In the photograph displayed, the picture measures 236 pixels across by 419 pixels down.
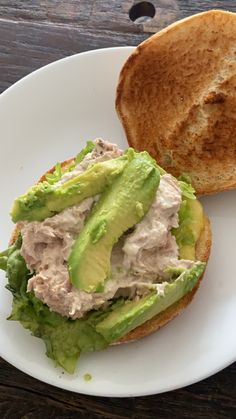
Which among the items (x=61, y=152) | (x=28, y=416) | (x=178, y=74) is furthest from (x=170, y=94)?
(x=28, y=416)

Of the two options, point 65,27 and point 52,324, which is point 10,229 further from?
point 65,27

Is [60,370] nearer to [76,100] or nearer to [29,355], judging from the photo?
[29,355]

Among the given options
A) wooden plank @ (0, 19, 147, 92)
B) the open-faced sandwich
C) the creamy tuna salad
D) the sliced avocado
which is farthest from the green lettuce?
wooden plank @ (0, 19, 147, 92)

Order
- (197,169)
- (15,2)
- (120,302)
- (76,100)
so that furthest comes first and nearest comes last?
(15,2)
(76,100)
(197,169)
(120,302)

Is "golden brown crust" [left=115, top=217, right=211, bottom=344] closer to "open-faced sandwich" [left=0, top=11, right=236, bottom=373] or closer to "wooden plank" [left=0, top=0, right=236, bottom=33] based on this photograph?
"open-faced sandwich" [left=0, top=11, right=236, bottom=373]

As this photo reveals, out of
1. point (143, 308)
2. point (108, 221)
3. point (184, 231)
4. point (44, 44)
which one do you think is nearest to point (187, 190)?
point (184, 231)
